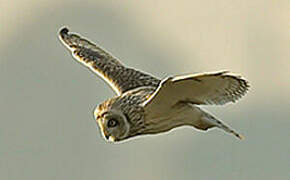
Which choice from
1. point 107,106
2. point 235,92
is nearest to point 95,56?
point 107,106

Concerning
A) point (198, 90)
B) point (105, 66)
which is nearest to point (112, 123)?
point (198, 90)

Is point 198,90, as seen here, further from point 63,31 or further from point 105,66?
point 63,31

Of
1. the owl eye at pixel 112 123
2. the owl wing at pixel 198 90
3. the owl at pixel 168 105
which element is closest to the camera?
the owl wing at pixel 198 90

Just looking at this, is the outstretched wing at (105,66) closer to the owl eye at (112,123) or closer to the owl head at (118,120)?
the owl head at (118,120)

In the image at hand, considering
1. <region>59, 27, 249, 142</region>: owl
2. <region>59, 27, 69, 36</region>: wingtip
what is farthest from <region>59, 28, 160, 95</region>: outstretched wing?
<region>59, 27, 249, 142</region>: owl

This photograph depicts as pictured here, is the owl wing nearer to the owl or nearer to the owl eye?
the owl

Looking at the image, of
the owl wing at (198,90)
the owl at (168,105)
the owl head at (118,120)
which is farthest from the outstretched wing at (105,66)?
the owl wing at (198,90)
